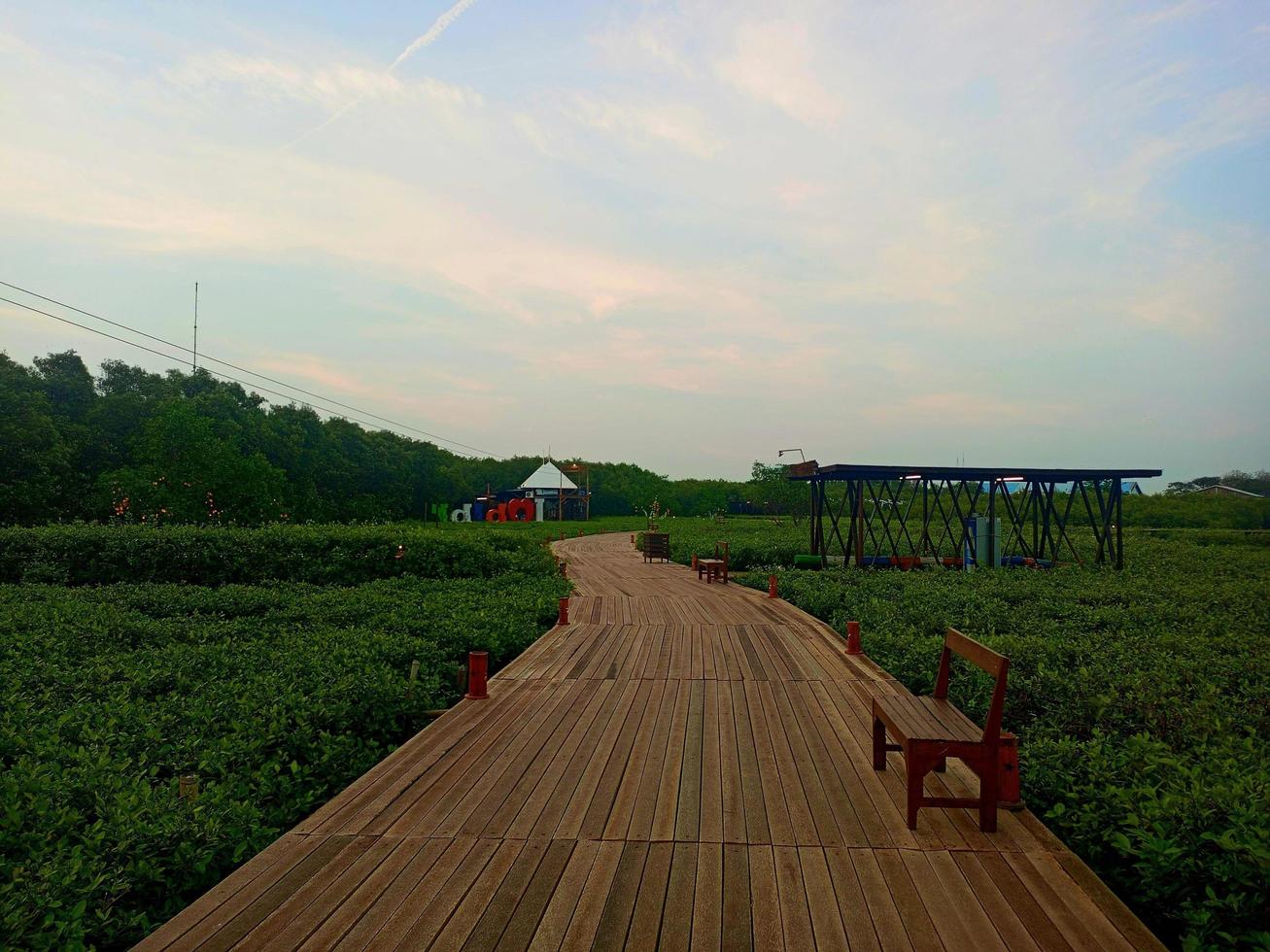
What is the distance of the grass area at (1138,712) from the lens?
3.35 m

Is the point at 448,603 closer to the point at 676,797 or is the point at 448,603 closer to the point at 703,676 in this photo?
the point at 703,676

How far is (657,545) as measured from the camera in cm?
2483

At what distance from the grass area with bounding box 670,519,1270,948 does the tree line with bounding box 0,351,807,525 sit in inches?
775

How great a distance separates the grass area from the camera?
335 centimetres

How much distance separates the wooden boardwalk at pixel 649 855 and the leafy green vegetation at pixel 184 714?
357 millimetres

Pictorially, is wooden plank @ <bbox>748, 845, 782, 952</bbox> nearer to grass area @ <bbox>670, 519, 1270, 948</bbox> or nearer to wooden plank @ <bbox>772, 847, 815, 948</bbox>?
wooden plank @ <bbox>772, 847, 815, 948</bbox>

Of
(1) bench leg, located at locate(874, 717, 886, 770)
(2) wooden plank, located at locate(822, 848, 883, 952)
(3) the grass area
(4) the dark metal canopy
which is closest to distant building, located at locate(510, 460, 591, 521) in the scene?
(4) the dark metal canopy

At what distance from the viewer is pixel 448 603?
37.0ft

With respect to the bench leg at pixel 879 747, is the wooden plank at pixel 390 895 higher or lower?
lower

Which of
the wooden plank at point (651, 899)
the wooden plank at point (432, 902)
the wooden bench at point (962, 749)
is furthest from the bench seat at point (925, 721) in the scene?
the wooden plank at point (432, 902)

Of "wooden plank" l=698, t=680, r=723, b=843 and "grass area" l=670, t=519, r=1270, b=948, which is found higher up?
"grass area" l=670, t=519, r=1270, b=948

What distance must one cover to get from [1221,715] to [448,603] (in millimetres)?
9099

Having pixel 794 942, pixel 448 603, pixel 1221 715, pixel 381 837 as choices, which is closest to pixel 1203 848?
pixel 794 942

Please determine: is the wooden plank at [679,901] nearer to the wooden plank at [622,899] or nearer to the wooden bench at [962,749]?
the wooden plank at [622,899]
